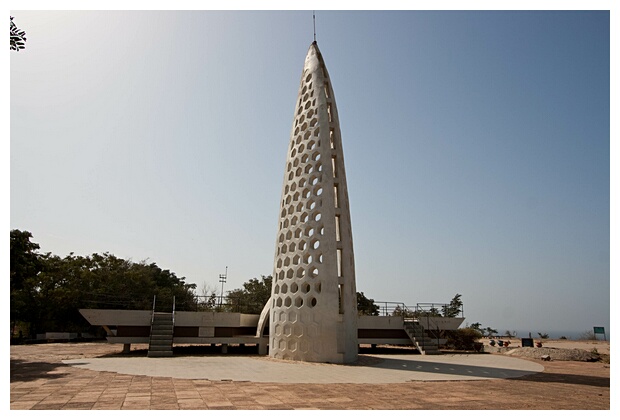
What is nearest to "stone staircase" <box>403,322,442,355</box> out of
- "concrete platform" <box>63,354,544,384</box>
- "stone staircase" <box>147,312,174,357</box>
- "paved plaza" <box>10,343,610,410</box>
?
"concrete platform" <box>63,354,544,384</box>

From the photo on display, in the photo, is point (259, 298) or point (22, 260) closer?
point (22, 260)

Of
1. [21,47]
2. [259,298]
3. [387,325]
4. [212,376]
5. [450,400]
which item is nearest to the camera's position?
[450,400]

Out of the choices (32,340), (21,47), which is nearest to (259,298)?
(32,340)

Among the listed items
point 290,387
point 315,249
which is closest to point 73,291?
point 315,249

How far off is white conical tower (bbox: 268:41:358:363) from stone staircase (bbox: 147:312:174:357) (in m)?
4.27

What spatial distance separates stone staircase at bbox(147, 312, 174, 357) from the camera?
A: 1819cm

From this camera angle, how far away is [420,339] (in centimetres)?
2261

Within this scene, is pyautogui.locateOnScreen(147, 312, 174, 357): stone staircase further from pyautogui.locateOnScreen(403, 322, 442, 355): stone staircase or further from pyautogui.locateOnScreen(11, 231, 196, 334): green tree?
pyautogui.locateOnScreen(403, 322, 442, 355): stone staircase

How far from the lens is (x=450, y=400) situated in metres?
8.72

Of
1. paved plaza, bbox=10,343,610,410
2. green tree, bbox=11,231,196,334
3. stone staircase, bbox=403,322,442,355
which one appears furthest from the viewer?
green tree, bbox=11,231,196,334

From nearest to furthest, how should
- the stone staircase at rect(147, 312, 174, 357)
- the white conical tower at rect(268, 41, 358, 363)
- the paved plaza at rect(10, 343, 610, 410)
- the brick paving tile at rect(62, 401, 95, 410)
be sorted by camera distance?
1. the brick paving tile at rect(62, 401, 95, 410)
2. the paved plaza at rect(10, 343, 610, 410)
3. the white conical tower at rect(268, 41, 358, 363)
4. the stone staircase at rect(147, 312, 174, 357)

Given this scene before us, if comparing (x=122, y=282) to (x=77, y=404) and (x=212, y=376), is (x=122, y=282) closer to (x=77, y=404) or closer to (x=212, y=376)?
(x=212, y=376)

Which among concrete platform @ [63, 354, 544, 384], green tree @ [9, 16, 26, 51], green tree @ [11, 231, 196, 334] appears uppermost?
green tree @ [9, 16, 26, 51]

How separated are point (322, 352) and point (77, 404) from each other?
401 inches
